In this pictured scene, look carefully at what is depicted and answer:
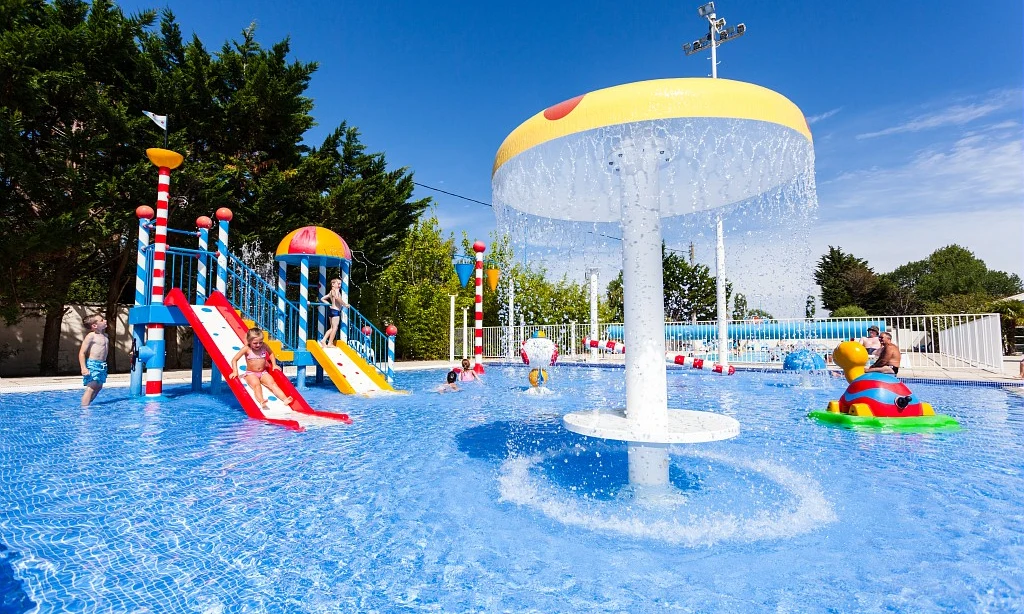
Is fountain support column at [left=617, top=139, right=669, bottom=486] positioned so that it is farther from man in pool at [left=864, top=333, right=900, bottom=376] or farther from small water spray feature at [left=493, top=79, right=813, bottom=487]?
man in pool at [left=864, top=333, right=900, bottom=376]

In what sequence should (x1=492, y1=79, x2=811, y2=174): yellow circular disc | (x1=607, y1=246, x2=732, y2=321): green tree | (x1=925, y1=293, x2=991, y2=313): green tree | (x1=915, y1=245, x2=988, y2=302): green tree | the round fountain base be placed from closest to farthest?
(x1=492, y1=79, x2=811, y2=174): yellow circular disc → the round fountain base → (x1=925, y1=293, x2=991, y2=313): green tree → (x1=607, y1=246, x2=732, y2=321): green tree → (x1=915, y1=245, x2=988, y2=302): green tree

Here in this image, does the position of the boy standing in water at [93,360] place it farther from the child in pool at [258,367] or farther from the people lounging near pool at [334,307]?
the people lounging near pool at [334,307]

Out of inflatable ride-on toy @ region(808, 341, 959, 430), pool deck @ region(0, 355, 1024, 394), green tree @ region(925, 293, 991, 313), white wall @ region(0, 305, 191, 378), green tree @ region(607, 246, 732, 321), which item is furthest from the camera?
green tree @ region(607, 246, 732, 321)

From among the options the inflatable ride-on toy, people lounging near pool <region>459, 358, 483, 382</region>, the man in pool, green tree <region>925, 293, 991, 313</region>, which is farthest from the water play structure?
green tree <region>925, 293, 991, 313</region>

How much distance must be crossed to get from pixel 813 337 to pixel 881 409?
44.6ft

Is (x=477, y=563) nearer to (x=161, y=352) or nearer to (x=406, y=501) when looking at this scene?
(x=406, y=501)

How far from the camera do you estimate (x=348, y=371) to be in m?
10.6

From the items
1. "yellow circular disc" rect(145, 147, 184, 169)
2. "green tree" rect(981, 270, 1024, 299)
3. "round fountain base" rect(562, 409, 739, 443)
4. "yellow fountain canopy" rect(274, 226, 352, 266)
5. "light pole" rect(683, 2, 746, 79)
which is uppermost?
"light pole" rect(683, 2, 746, 79)

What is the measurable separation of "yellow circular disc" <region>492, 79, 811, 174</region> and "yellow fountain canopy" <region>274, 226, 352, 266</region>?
349 inches

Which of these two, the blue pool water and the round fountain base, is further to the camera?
the round fountain base

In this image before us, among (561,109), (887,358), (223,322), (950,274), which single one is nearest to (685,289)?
(887,358)

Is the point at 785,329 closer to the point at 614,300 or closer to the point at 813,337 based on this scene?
the point at 813,337

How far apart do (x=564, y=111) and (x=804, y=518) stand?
9.94 feet

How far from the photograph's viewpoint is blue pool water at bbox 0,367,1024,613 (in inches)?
95.3
